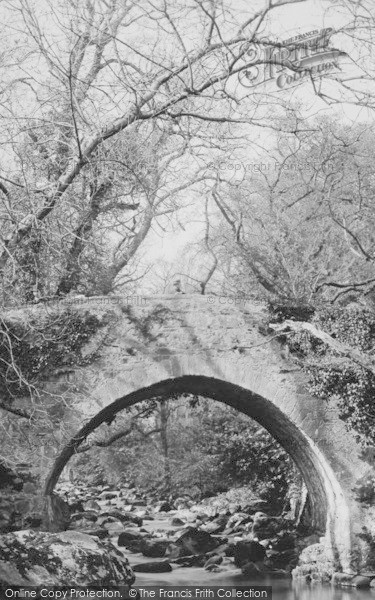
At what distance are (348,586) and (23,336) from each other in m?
5.65

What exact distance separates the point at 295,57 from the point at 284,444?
6945mm

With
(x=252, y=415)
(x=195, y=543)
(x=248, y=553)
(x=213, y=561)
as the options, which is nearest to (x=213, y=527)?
(x=195, y=543)

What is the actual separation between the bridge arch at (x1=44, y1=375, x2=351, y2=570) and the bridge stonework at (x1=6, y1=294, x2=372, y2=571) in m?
0.03

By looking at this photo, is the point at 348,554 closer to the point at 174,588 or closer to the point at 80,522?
the point at 174,588

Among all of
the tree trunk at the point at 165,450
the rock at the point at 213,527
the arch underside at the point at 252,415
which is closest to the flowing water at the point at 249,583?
the arch underside at the point at 252,415

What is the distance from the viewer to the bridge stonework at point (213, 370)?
1154 cm

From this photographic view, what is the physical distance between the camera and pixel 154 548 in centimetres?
1412

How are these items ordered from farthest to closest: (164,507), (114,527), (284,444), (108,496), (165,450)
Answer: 1. (108,496)
2. (165,450)
3. (164,507)
4. (114,527)
5. (284,444)

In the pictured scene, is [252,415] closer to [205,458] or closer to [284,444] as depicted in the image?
[284,444]

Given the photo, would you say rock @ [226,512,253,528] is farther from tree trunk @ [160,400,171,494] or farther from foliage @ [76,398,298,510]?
tree trunk @ [160,400,171,494]

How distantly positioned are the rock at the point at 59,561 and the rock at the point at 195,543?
3.84m

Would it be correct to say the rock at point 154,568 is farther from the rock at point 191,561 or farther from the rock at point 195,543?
the rock at point 195,543

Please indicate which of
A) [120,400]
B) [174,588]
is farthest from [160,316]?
[174,588]

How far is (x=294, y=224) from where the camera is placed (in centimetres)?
1822
